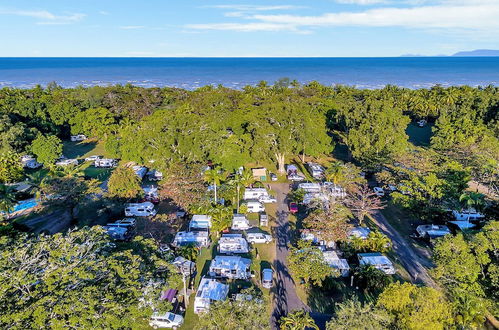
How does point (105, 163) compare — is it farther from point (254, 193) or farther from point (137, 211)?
point (254, 193)

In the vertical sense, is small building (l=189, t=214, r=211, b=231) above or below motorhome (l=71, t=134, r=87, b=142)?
below

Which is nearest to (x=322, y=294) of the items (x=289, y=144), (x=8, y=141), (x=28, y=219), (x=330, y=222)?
(x=330, y=222)

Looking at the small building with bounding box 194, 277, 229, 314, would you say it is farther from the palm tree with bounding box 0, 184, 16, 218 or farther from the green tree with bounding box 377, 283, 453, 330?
the palm tree with bounding box 0, 184, 16, 218

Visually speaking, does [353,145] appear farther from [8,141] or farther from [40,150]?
[8,141]

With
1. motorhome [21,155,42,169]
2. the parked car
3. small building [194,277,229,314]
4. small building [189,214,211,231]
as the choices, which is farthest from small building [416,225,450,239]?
motorhome [21,155,42,169]

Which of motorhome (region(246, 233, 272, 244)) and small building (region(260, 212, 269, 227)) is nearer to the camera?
motorhome (region(246, 233, 272, 244))

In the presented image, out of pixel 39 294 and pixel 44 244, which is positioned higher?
pixel 44 244
